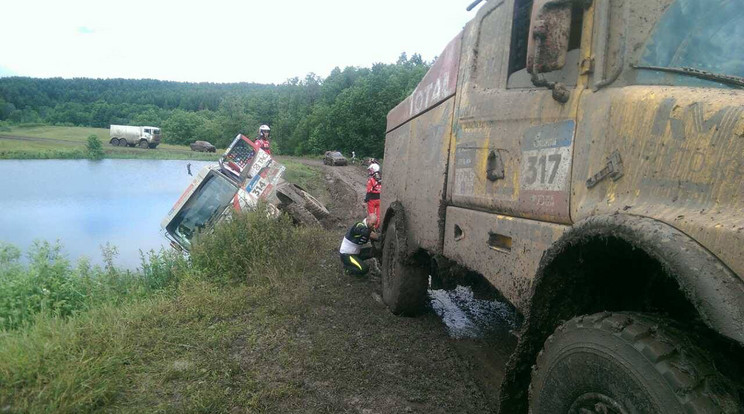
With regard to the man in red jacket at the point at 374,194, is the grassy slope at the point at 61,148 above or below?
below

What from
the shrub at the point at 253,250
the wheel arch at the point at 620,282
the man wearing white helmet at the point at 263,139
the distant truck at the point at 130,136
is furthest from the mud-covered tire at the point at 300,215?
the distant truck at the point at 130,136

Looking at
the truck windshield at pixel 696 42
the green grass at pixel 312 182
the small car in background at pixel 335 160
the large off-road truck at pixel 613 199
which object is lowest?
the green grass at pixel 312 182

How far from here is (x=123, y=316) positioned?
5023mm

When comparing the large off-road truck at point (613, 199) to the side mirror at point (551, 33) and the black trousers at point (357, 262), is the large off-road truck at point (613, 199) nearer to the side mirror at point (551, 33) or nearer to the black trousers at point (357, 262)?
the side mirror at point (551, 33)

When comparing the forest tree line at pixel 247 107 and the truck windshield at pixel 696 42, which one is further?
the forest tree line at pixel 247 107

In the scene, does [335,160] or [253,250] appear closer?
[253,250]

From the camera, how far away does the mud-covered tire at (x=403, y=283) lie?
5.07 m

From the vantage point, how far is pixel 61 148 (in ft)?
143

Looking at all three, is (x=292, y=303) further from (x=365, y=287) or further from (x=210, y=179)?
(x=210, y=179)

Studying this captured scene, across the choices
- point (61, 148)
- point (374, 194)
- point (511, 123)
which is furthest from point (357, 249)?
point (61, 148)

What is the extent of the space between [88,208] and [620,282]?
16240 mm

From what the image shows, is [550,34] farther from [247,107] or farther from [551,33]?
[247,107]

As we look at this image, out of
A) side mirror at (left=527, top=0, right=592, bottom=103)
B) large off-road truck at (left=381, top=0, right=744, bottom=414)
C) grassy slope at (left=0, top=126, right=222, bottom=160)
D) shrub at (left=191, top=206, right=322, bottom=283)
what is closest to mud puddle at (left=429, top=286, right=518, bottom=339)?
large off-road truck at (left=381, top=0, right=744, bottom=414)

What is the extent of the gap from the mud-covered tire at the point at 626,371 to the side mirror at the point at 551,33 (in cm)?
112
